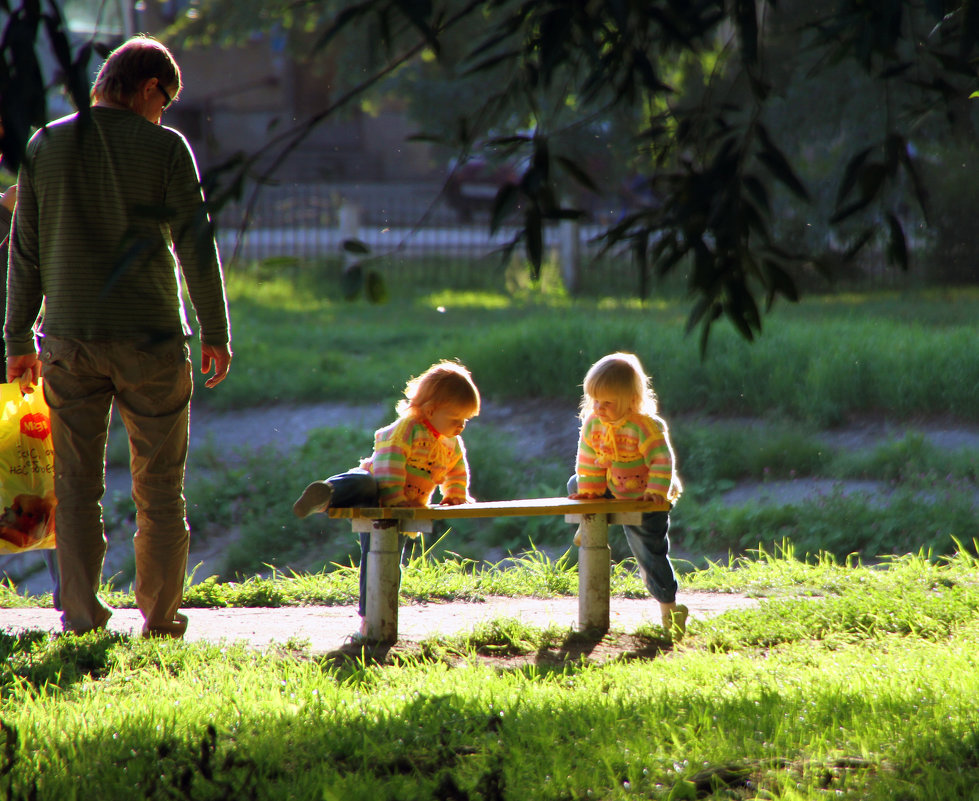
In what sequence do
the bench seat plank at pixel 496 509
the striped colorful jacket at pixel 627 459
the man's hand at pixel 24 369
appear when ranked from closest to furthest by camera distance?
the man's hand at pixel 24 369, the bench seat plank at pixel 496 509, the striped colorful jacket at pixel 627 459

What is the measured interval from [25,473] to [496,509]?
1.74 m

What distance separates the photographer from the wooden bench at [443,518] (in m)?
4.33

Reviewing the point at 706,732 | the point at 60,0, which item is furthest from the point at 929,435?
the point at 60,0

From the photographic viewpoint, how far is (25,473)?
14.6 ft

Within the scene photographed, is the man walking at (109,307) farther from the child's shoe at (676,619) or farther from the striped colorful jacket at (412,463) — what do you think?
the child's shoe at (676,619)

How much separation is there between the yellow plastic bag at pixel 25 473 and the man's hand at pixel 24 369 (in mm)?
277

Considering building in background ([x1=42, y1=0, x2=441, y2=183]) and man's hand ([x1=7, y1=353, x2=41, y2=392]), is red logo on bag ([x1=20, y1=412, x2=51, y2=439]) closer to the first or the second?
man's hand ([x1=7, y1=353, x2=41, y2=392])

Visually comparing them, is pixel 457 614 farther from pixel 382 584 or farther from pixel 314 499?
pixel 314 499

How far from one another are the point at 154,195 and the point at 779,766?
8.48ft

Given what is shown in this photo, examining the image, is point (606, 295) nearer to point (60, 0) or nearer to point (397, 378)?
point (397, 378)

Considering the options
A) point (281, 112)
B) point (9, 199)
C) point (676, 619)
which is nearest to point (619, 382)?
point (676, 619)

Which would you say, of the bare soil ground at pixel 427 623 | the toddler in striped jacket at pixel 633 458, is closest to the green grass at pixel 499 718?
the bare soil ground at pixel 427 623

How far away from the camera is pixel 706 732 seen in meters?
3.31

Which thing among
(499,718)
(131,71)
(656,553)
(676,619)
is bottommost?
(676,619)
